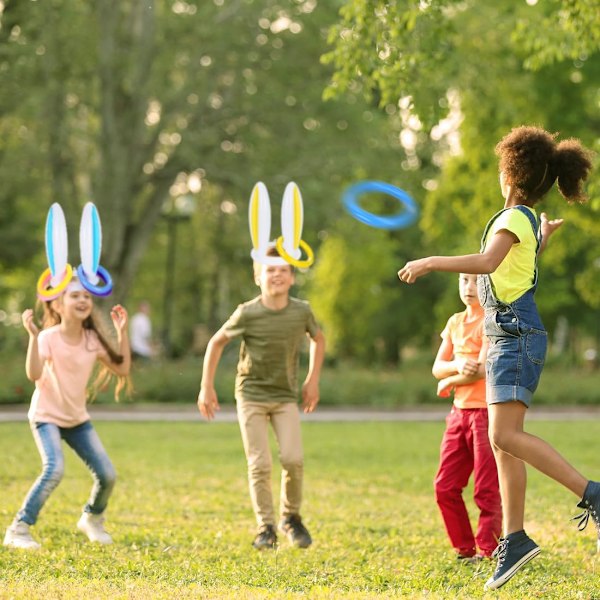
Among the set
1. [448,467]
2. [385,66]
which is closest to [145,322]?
[385,66]

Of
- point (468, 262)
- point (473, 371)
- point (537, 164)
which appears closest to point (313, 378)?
point (473, 371)

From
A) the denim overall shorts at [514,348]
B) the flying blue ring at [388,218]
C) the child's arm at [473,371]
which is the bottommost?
the child's arm at [473,371]

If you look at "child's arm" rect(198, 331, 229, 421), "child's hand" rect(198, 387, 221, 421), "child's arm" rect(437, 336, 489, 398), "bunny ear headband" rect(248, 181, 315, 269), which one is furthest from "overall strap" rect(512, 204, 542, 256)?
"child's hand" rect(198, 387, 221, 421)

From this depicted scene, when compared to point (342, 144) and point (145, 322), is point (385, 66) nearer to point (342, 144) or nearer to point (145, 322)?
point (145, 322)

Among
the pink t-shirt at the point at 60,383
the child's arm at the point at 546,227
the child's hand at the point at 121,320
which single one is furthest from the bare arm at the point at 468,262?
the pink t-shirt at the point at 60,383

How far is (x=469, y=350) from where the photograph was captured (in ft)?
23.1

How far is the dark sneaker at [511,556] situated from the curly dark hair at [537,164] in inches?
67.0

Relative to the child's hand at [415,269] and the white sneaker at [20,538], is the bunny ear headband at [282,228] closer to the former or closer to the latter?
the white sneaker at [20,538]

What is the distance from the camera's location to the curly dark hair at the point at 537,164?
6035mm

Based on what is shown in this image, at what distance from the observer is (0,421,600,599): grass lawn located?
6.04 meters

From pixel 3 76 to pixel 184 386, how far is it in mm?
7417

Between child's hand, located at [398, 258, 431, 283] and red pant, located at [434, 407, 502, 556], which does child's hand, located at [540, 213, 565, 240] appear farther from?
child's hand, located at [398, 258, 431, 283]

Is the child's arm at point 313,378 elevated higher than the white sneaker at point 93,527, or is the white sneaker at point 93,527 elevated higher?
the child's arm at point 313,378

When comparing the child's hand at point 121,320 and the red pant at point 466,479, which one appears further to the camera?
the child's hand at point 121,320
